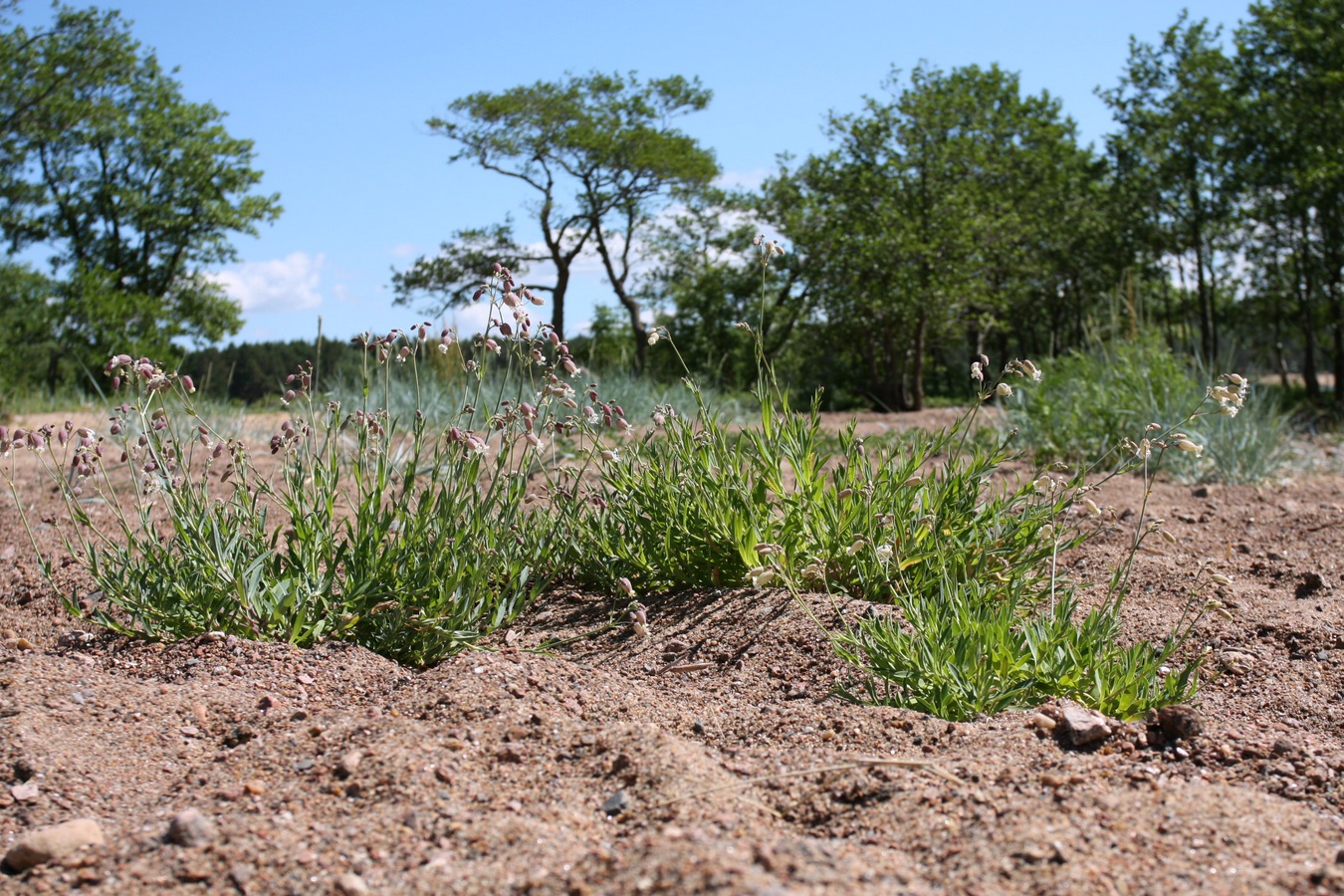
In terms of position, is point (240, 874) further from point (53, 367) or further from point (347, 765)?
point (53, 367)

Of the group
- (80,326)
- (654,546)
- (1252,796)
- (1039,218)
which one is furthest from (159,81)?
(1252,796)

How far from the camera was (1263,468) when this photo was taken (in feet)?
22.2

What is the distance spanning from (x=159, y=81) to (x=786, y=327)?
15.4 m

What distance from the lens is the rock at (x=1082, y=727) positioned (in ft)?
7.02

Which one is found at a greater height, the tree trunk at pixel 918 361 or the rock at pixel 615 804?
the tree trunk at pixel 918 361

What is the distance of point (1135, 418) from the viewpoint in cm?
700

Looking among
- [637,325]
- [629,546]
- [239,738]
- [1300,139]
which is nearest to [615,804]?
[239,738]

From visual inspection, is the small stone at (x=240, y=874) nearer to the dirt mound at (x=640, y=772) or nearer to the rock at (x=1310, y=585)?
the dirt mound at (x=640, y=772)

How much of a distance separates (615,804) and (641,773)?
113mm

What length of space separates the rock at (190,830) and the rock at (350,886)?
301 millimetres

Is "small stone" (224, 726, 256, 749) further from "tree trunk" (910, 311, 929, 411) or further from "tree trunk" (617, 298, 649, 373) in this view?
"tree trunk" (617, 298, 649, 373)

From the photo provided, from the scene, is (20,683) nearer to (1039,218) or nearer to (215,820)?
(215,820)

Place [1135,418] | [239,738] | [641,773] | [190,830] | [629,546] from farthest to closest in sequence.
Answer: [1135,418]
[629,546]
[239,738]
[641,773]
[190,830]

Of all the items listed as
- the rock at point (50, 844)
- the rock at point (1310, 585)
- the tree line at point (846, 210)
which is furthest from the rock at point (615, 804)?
the tree line at point (846, 210)
